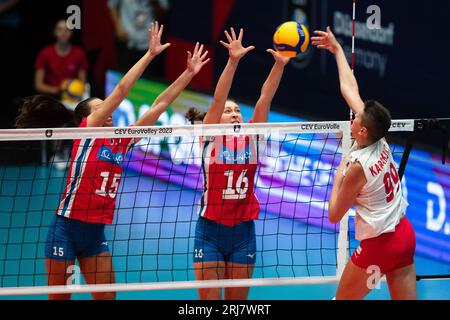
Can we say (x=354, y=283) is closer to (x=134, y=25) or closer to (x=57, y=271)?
(x=57, y=271)

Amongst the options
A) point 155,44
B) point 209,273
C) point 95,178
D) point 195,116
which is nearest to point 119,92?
point 155,44

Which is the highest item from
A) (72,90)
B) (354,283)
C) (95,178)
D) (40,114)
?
(72,90)

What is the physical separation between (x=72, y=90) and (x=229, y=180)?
886cm

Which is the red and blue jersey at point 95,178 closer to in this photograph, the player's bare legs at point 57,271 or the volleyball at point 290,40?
the player's bare legs at point 57,271

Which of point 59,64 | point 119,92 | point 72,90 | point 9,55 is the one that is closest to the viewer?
point 119,92

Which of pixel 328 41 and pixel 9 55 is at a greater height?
pixel 9 55

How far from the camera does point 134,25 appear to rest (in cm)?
1847

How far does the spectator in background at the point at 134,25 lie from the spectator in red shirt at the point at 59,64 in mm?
934

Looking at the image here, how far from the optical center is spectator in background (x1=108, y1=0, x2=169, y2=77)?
59.0ft

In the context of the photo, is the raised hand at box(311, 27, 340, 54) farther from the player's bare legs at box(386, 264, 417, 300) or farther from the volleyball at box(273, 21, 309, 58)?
the player's bare legs at box(386, 264, 417, 300)

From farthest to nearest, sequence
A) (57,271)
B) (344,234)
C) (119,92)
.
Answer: (344,234), (57,271), (119,92)
